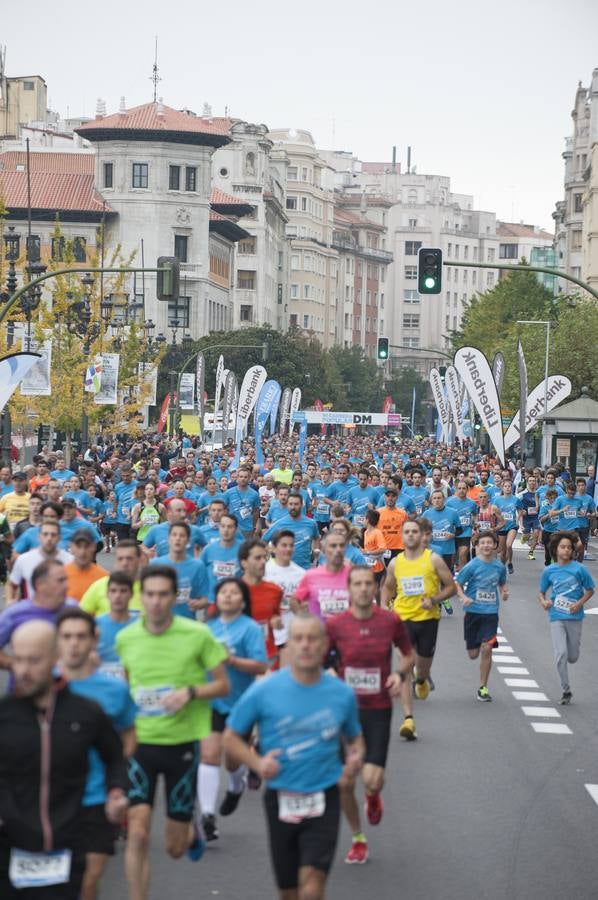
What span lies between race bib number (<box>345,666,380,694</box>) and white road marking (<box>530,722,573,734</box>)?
15.4ft

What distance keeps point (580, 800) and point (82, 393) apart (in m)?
45.2

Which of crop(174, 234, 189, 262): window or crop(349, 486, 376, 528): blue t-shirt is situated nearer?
crop(349, 486, 376, 528): blue t-shirt

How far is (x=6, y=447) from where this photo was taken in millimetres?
34656

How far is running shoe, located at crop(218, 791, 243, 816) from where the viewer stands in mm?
10625

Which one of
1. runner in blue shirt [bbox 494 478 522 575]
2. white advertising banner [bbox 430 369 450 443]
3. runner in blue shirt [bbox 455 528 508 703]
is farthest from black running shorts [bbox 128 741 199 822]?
white advertising banner [bbox 430 369 450 443]

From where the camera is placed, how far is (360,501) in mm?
25078

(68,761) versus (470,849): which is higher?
(68,761)

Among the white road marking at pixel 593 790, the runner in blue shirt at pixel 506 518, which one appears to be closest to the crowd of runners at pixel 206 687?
the white road marking at pixel 593 790

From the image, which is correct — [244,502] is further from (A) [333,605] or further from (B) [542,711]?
(A) [333,605]

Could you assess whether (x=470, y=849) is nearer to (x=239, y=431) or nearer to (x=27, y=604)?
(x=27, y=604)

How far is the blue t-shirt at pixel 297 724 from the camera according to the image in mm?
7266

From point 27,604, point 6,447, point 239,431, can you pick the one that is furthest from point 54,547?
point 239,431

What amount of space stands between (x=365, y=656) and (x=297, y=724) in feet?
8.34

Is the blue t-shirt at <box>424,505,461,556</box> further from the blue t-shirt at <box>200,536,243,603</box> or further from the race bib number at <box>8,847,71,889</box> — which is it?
the race bib number at <box>8,847,71,889</box>
